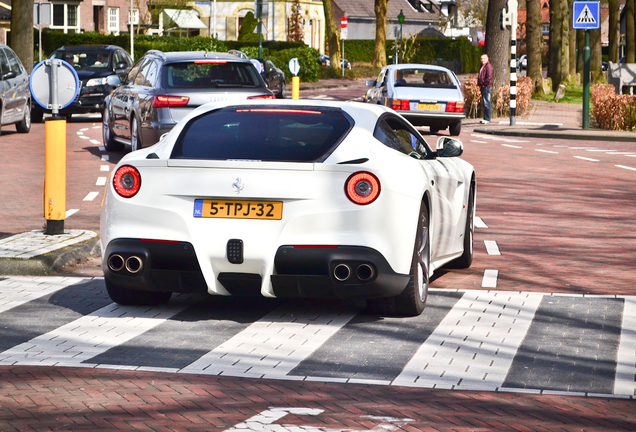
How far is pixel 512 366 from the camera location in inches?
239

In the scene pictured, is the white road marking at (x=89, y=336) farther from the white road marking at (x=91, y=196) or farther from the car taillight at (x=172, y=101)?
the car taillight at (x=172, y=101)

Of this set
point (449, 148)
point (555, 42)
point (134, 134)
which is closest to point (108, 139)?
point (134, 134)

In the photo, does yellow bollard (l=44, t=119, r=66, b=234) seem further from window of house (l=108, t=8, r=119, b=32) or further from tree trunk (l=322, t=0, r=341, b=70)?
window of house (l=108, t=8, r=119, b=32)

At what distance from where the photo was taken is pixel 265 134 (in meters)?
7.41

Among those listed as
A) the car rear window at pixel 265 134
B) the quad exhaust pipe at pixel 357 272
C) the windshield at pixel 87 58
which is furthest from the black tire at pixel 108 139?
the quad exhaust pipe at pixel 357 272

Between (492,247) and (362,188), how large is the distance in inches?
160

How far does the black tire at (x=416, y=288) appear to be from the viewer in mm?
7250

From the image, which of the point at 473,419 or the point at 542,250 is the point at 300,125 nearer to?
the point at 473,419

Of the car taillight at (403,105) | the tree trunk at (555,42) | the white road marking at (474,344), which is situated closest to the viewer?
the white road marking at (474,344)

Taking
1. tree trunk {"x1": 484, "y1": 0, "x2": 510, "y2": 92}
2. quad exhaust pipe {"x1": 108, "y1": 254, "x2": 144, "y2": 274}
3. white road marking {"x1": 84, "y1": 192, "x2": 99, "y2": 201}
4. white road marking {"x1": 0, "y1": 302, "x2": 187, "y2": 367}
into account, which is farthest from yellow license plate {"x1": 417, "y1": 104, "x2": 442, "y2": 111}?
quad exhaust pipe {"x1": 108, "y1": 254, "x2": 144, "y2": 274}

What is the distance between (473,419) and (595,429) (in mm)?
507

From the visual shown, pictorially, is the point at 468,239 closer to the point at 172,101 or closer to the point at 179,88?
the point at 172,101

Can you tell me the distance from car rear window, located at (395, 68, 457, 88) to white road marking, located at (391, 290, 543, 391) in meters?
17.7

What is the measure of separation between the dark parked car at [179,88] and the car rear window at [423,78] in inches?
345
